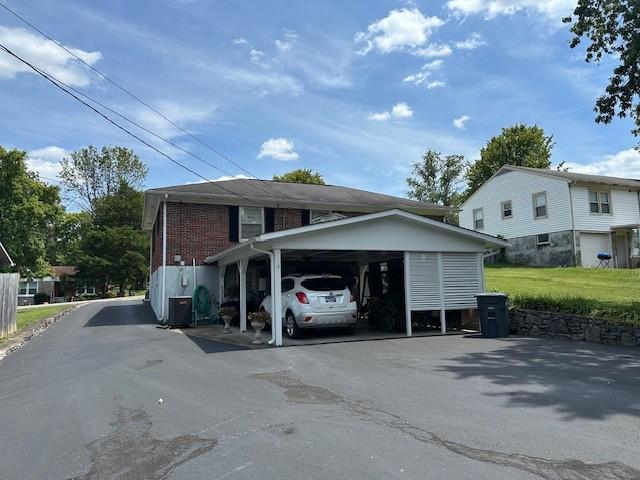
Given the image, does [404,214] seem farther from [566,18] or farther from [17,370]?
[17,370]

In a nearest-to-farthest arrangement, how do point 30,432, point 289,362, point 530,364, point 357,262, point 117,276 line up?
1. point 30,432
2. point 530,364
3. point 289,362
4. point 357,262
5. point 117,276

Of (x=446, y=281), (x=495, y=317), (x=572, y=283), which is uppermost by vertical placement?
(x=446, y=281)

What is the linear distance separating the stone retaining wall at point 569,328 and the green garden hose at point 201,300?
1051 centimetres

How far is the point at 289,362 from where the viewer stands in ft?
30.1

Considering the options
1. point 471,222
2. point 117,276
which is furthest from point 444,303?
point 117,276

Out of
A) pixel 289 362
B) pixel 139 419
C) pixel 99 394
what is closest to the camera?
pixel 139 419

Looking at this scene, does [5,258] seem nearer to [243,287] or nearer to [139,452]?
[243,287]

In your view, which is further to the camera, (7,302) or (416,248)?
(7,302)

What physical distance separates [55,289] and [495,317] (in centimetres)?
5557

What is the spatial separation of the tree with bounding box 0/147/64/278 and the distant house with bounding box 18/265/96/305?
10547 mm

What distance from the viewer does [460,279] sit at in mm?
13922

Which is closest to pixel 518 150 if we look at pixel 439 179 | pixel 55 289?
pixel 439 179

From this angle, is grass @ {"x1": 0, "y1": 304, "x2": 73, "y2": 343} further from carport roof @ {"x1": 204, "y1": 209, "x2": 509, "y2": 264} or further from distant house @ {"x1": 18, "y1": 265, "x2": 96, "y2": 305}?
distant house @ {"x1": 18, "y1": 265, "x2": 96, "y2": 305}

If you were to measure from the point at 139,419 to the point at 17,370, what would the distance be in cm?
504
